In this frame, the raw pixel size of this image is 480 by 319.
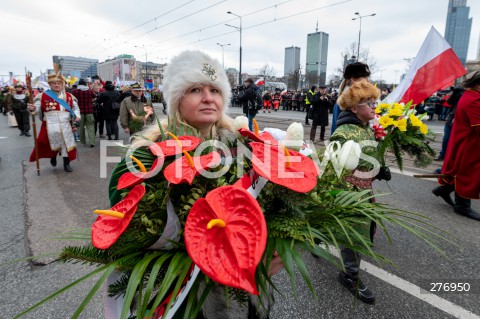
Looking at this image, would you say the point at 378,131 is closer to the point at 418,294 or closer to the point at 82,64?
the point at 418,294

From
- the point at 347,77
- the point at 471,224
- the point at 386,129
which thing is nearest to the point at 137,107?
the point at 347,77

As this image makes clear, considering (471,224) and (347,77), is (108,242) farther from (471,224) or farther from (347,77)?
(471,224)

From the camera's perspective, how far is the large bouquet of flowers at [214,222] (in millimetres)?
679

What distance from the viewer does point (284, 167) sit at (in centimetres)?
82

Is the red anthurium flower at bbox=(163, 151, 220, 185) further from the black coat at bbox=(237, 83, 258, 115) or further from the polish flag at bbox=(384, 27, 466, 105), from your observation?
the black coat at bbox=(237, 83, 258, 115)

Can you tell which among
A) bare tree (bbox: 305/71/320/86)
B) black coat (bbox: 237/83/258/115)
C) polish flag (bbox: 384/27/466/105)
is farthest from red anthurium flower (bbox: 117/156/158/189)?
bare tree (bbox: 305/71/320/86)

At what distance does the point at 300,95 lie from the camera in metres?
24.2

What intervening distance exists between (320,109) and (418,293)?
7.48 meters

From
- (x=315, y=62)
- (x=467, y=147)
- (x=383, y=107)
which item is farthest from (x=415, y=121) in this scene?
(x=315, y=62)

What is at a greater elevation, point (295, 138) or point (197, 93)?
point (197, 93)

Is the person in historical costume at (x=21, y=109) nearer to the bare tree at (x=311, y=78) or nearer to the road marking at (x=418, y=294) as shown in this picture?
the road marking at (x=418, y=294)

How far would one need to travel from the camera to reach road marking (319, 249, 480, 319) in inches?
87.9

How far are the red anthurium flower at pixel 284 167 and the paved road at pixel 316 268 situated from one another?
687 millimetres

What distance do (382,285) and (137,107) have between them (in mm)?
6579
